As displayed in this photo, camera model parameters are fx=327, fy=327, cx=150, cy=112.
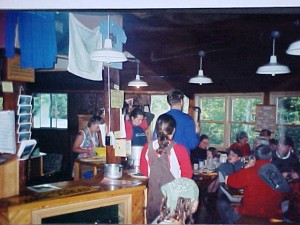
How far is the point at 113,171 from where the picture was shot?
2223 millimetres

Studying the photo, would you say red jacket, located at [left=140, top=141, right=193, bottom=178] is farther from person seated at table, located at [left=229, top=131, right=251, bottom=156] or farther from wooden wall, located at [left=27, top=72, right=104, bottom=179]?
wooden wall, located at [left=27, top=72, right=104, bottom=179]

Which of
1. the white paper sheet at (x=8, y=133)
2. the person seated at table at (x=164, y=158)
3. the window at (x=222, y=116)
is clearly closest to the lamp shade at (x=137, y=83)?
the person seated at table at (x=164, y=158)

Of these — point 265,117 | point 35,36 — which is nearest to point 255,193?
point 265,117

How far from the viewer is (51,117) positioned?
6.87 ft

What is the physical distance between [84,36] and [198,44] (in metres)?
0.74

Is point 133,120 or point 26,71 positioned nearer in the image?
point 26,71

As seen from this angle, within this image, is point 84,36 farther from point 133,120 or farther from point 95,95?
point 133,120

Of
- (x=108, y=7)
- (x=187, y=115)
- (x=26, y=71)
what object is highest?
(x=108, y=7)

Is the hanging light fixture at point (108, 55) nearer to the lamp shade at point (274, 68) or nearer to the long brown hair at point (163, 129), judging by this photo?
the long brown hair at point (163, 129)

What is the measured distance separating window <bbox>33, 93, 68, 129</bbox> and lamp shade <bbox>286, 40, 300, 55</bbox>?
1.44m

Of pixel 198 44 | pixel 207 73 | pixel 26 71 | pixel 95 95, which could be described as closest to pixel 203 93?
pixel 207 73

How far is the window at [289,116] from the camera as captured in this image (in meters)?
2.07

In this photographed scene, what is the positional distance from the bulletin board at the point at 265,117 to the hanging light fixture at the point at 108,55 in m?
0.92

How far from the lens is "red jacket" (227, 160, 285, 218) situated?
6.93 ft
